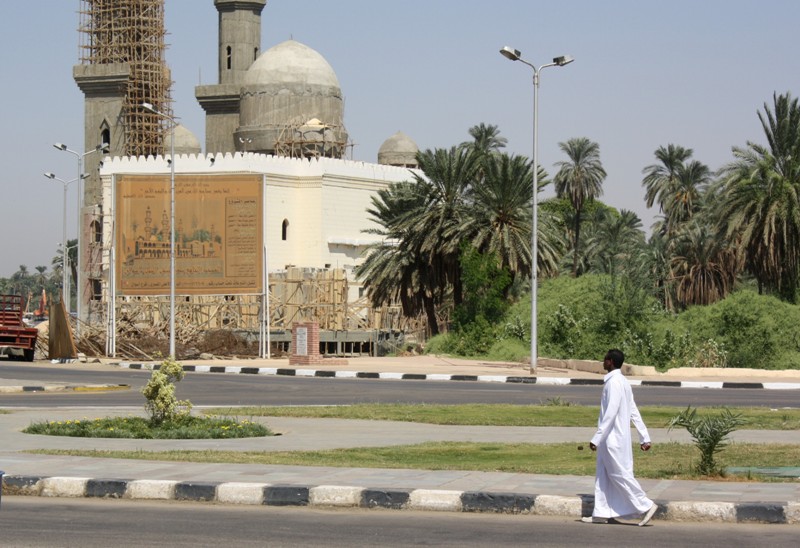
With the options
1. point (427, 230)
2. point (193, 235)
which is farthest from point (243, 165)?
point (427, 230)

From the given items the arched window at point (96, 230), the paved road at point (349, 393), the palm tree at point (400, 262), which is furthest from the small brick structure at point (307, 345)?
the arched window at point (96, 230)

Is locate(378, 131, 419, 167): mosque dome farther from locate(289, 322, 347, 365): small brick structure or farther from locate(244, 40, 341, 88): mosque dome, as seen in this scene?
locate(289, 322, 347, 365): small brick structure

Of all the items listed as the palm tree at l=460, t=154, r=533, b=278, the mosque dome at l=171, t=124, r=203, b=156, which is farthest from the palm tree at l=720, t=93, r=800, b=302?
the mosque dome at l=171, t=124, r=203, b=156

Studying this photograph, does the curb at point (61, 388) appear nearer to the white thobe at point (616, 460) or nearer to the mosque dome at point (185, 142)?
the white thobe at point (616, 460)

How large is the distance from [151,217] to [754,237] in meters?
19.7

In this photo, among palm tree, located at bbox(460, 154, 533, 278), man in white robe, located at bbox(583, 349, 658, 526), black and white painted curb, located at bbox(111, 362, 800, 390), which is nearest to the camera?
man in white robe, located at bbox(583, 349, 658, 526)

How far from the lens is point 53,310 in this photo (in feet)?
124

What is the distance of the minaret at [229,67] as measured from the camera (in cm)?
7300

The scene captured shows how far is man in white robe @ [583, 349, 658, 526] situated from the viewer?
28.6 feet

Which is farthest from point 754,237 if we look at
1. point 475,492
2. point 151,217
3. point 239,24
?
point 239,24

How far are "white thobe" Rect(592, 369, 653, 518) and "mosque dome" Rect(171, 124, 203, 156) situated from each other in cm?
6372

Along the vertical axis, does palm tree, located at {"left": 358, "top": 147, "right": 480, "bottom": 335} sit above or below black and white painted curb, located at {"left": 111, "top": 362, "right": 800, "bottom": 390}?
above

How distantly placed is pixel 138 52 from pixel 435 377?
49914 millimetres

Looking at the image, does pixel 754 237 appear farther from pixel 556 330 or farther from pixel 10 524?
pixel 10 524
